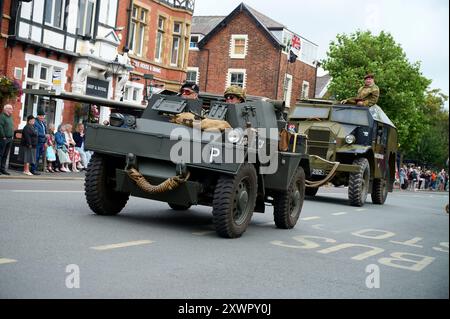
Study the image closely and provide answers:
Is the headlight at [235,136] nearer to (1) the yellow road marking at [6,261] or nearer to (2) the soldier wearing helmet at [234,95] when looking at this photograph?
(2) the soldier wearing helmet at [234,95]

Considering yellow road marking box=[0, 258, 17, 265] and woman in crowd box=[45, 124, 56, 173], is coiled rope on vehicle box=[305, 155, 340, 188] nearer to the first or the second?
woman in crowd box=[45, 124, 56, 173]

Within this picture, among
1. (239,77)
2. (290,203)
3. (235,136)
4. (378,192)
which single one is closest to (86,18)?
(378,192)

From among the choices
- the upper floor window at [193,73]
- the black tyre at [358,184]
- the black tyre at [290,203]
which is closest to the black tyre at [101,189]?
the black tyre at [290,203]

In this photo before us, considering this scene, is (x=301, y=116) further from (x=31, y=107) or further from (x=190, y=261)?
(x=190, y=261)

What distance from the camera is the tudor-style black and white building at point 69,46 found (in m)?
24.1

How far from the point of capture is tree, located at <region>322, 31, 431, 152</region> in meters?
26.5

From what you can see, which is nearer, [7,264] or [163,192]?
[7,264]

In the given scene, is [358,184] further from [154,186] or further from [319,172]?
[154,186]

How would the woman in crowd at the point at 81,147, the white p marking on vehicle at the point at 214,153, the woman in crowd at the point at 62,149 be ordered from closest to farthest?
1. the white p marking on vehicle at the point at 214,153
2. the woman in crowd at the point at 62,149
3. the woman in crowd at the point at 81,147

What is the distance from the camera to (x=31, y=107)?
24953 millimetres

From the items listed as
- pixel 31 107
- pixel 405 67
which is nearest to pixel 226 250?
pixel 31 107

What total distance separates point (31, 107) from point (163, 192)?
1741 centimetres

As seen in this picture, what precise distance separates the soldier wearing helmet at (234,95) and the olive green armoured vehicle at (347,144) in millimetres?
7409

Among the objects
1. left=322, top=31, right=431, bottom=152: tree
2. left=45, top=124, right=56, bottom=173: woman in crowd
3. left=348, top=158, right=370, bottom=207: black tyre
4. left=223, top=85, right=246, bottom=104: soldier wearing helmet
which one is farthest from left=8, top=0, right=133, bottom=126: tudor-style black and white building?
left=223, top=85, right=246, bottom=104: soldier wearing helmet
